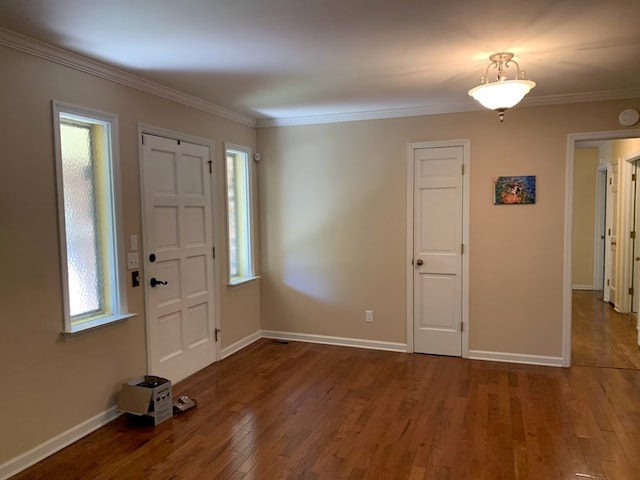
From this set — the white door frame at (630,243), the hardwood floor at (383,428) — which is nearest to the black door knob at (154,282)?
the hardwood floor at (383,428)

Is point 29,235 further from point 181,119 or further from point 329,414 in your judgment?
point 329,414

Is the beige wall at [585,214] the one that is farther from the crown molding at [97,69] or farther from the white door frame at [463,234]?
the crown molding at [97,69]

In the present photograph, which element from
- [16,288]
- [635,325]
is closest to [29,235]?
[16,288]

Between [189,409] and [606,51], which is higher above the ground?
[606,51]

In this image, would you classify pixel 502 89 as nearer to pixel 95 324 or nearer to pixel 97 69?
pixel 97 69

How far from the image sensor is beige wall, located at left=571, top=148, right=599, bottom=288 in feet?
26.0

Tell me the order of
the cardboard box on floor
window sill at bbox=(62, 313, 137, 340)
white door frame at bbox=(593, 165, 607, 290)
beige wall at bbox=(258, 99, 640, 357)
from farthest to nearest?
white door frame at bbox=(593, 165, 607, 290) → beige wall at bbox=(258, 99, 640, 357) → the cardboard box on floor → window sill at bbox=(62, 313, 137, 340)

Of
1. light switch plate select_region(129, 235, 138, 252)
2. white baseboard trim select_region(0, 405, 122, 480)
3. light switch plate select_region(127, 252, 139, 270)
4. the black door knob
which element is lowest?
white baseboard trim select_region(0, 405, 122, 480)

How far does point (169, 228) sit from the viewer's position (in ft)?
12.7

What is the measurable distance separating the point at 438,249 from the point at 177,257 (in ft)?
8.11

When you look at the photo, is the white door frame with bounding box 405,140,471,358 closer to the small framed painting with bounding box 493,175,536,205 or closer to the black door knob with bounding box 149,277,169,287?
the small framed painting with bounding box 493,175,536,205

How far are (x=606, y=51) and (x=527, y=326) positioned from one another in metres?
2.48

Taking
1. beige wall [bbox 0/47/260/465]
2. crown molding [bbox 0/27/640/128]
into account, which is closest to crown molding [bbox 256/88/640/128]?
crown molding [bbox 0/27/640/128]

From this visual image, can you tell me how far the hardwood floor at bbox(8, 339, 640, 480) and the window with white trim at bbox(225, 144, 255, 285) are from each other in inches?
45.7
